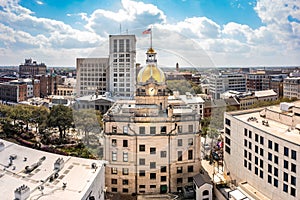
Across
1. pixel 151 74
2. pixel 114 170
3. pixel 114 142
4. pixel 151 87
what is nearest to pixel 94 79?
pixel 151 87

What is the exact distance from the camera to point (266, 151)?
29.5 ft

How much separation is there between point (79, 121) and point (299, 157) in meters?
6.37

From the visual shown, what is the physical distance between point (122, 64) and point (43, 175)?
4300 mm

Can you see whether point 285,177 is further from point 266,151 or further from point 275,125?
point 275,125

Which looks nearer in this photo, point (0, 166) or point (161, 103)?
point (0, 166)

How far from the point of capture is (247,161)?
1005 centimetres

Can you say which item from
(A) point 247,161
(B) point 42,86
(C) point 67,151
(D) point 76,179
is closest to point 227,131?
(A) point 247,161

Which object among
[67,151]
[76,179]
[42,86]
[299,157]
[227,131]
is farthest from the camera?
[42,86]

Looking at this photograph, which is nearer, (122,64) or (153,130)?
(153,130)

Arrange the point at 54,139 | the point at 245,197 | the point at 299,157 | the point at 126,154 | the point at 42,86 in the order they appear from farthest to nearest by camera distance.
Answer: the point at 42,86, the point at 54,139, the point at 126,154, the point at 245,197, the point at 299,157

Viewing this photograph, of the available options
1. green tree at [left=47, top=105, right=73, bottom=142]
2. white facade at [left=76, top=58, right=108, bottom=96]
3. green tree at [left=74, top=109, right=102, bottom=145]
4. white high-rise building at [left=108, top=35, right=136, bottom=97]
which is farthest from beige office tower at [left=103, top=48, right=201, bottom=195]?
green tree at [left=47, top=105, right=73, bottom=142]

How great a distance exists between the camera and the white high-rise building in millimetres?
9359

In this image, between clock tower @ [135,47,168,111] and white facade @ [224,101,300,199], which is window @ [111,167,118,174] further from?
white facade @ [224,101,300,199]

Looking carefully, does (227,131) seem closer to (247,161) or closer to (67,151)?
(247,161)
